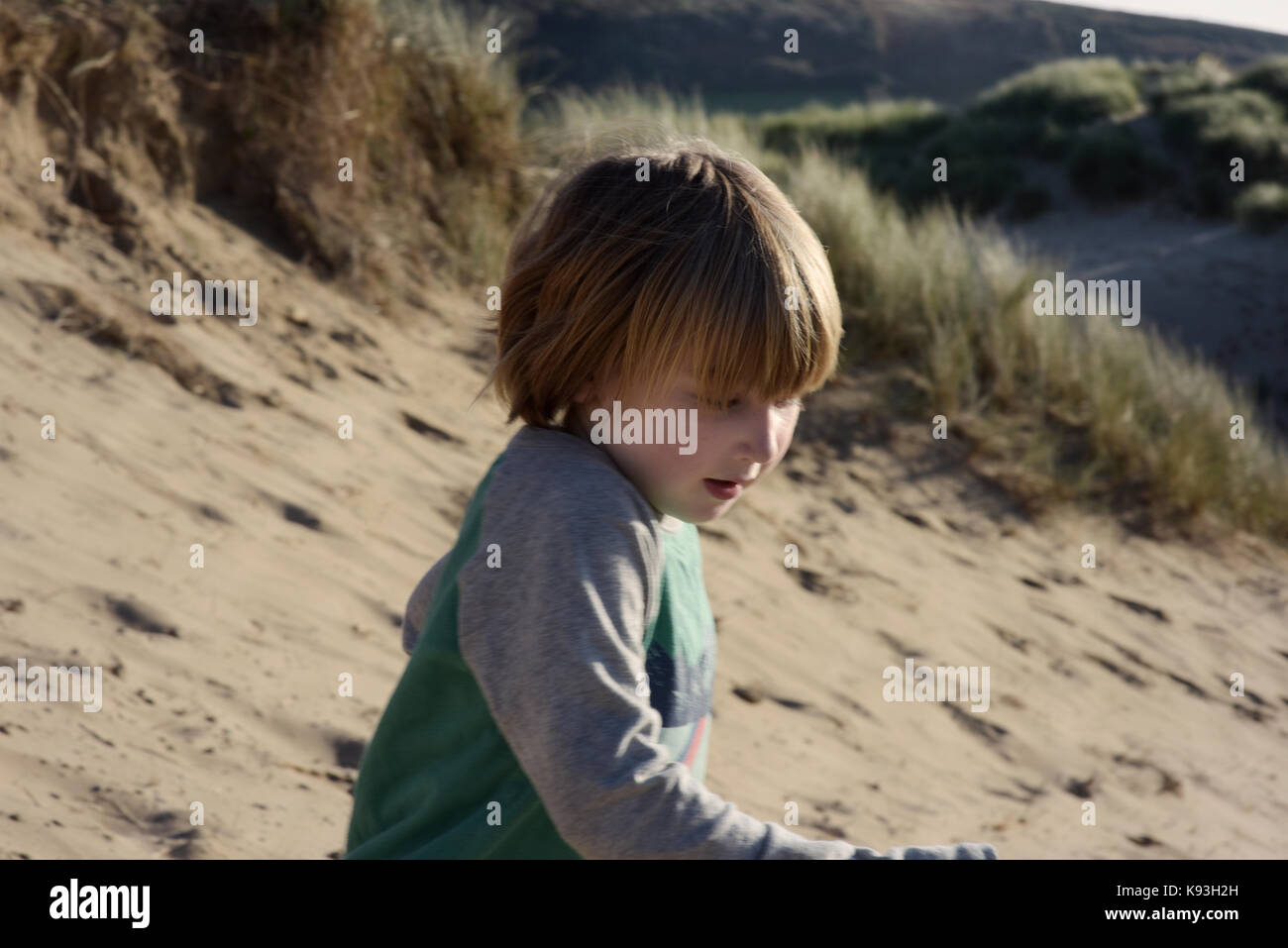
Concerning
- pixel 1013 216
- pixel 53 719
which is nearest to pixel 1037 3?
pixel 1013 216

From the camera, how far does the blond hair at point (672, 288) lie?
1390 millimetres

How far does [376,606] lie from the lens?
147 inches

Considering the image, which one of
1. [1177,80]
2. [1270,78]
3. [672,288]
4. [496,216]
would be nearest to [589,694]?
[672,288]

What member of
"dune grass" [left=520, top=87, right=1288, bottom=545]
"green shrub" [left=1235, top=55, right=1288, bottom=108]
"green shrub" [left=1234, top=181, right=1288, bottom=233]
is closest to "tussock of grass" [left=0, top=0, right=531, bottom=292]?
"dune grass" [left=520, top=87, right=1288, bottom=545]

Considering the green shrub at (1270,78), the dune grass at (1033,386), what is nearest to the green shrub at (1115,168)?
the green shrub at (1270,78)

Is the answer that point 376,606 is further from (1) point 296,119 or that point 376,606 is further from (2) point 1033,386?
(2) point 1033,386

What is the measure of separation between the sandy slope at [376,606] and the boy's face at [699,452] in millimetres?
1494

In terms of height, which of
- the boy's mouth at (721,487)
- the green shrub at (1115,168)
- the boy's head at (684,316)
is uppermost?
the green shrub at (1115,168)

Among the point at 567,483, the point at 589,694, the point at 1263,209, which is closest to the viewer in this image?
the point at 589,694

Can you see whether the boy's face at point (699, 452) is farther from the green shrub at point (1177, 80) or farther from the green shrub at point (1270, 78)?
the green shrub at point (1270, 78)

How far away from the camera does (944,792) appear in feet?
12.6

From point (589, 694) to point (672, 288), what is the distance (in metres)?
0.46

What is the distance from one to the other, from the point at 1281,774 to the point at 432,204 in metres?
4.96
